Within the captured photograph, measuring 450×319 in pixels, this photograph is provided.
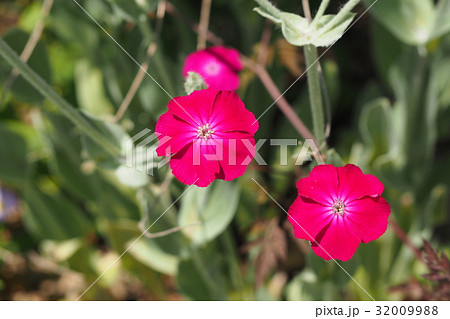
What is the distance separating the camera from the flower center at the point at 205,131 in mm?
505

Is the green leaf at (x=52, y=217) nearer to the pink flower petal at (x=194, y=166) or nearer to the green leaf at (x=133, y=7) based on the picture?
the green leaf at (x=133, y=7)

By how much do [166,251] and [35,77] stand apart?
0.35 meters

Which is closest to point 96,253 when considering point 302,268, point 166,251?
point 166,251

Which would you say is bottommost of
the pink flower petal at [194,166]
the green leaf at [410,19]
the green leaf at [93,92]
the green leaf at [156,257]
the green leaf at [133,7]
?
the pink flower petal at [194,166]

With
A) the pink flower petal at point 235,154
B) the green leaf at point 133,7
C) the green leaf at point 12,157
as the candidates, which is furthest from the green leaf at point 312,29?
the green leaf at point 12,157

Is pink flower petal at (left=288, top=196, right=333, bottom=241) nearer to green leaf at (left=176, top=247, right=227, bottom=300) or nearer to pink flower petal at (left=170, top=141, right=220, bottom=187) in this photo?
pink flower petal at (left=170, top=141, right=220, bottom=187)

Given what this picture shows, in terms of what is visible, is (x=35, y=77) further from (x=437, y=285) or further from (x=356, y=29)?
(x=356, y=29)

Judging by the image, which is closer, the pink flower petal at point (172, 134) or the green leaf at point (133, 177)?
the pink flower petal at point (172, 134)

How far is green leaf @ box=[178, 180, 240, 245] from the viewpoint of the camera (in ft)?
2.52

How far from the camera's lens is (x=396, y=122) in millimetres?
917

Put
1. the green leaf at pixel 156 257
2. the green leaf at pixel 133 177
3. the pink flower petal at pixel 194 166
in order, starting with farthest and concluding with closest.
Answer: the green leaf at pixel 156 257 → the green leaf at pixel 133 177 → the pink flower petal at pixel 194 166

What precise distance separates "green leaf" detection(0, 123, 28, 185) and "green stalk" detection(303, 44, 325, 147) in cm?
57

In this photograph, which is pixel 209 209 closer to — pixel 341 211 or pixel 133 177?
pixel 133 177

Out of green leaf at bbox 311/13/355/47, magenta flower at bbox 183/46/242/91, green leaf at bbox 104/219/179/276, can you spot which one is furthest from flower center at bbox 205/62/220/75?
green leaf at bbox 104/219/179/276
